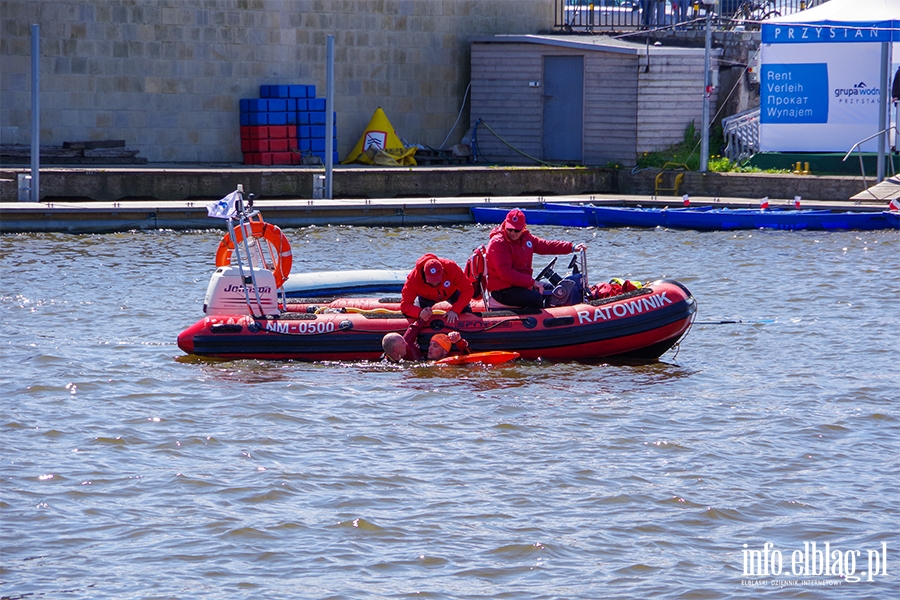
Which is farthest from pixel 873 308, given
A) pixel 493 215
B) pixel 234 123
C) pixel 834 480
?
pixel 234 123

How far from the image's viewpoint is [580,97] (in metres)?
25.9

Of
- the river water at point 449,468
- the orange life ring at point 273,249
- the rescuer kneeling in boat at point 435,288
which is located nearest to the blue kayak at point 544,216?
the river water at point 449,468

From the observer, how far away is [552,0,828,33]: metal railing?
27172mm

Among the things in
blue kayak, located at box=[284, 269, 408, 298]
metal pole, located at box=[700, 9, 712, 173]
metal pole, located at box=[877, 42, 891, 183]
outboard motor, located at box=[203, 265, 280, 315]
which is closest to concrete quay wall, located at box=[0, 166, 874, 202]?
metal pole, located at box=[700, 9, 712, 173]

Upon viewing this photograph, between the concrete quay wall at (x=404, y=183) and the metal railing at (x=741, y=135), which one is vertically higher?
the metal railing at (x=741, y=135)

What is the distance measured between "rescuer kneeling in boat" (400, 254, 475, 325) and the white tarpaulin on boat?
567 inches

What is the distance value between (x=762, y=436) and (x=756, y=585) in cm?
265

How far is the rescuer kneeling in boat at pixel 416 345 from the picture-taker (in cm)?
1094

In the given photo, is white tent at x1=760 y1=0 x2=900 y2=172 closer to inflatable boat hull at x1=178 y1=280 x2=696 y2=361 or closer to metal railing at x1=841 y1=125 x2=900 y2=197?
metal railing at x1=841 y1=125 x2=900 y2=197

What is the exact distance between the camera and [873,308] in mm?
14109

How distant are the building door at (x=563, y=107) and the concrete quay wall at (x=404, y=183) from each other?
5.82ft

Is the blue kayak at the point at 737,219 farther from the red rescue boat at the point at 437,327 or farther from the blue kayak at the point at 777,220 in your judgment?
the red rescue boat at the point at 437,327

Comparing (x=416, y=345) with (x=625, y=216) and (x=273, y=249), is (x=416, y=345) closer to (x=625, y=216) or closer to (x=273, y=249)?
(x=273, y=249)

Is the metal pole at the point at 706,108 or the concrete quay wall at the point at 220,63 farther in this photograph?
the metal pole at the point at 706,108
